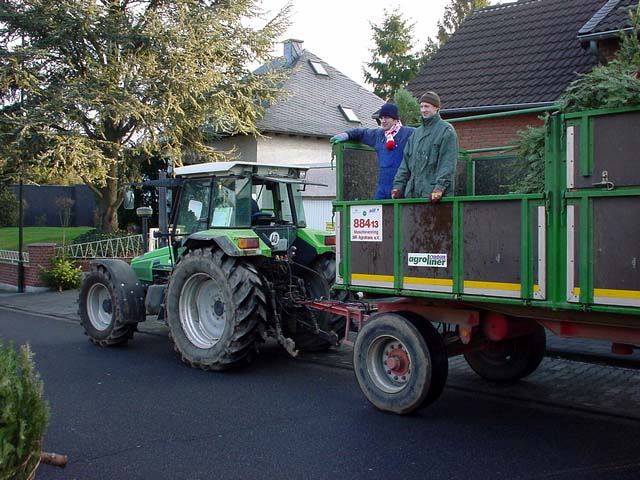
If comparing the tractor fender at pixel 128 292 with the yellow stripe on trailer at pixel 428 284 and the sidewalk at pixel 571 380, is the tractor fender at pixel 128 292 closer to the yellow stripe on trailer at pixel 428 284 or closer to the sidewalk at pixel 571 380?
the sidewalk at pixel 571 380

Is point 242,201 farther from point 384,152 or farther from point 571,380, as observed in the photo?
point 571,380

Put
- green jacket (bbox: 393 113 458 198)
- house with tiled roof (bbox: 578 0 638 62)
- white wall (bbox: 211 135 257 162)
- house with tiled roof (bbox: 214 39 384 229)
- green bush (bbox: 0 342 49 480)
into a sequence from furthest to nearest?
house with tiled roof (bbox: 214 39 384 229) < white wall (bbox: 211 135 257 162) < house with tiled roof (bbox: 578 0 638 62) < green jacket (bbox: 393 113 458 198) < green bush (bbox: 0 342 49 480)

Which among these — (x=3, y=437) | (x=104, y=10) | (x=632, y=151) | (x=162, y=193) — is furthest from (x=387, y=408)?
(x=104, y=10)

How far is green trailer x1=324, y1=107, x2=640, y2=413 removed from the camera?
5.12 metres

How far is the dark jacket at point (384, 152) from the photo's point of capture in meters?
7.29

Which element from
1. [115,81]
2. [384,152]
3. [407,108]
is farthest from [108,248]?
[384,152]

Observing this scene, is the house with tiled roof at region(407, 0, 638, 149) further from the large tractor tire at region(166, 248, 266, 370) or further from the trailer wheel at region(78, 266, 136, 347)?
the trailer wheel at region(78, 266, 136, 347)

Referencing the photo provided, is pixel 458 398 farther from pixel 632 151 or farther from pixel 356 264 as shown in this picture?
pixel 632 151

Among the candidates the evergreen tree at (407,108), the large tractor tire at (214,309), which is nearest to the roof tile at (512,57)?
the evergreen tree at (407,108)

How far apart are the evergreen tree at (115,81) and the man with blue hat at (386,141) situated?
43.7 ft

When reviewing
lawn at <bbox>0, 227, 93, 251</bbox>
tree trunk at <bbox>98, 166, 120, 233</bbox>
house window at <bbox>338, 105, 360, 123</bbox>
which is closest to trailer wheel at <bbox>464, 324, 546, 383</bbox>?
tree trunk at <bbox>98, 166, 120, 233</bbox>

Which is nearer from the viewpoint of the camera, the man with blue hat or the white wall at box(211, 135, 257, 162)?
the man with blue hat

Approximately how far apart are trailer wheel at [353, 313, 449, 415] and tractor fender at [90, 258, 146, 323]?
4.04m

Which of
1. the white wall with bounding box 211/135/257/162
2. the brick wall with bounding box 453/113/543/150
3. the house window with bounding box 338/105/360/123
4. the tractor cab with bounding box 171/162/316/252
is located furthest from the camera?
the house window with bounding box 338/105/360/123
